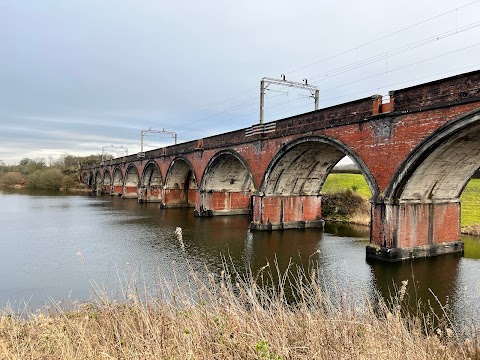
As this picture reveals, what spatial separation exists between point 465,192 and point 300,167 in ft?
50.9

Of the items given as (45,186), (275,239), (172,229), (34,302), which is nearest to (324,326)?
(34,302)

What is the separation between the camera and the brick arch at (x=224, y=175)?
2561 cm

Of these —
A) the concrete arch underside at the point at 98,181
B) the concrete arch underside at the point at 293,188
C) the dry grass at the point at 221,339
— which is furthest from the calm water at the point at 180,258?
the concrete arch underside at the point at 98,181

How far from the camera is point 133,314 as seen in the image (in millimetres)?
4434

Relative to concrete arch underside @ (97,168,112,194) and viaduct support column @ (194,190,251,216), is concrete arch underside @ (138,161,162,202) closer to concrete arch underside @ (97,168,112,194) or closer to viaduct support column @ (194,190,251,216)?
viaduct support column @ (194,190,251,216)

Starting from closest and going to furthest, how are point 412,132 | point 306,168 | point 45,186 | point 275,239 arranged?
1. point 412,132
2. point 275,239
3. point 306,168
4. point 45,186

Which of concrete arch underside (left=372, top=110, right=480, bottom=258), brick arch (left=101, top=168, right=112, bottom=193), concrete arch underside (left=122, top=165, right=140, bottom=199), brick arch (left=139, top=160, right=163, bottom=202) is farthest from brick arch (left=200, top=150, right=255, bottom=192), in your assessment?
brick arch (left=101, top=168, right=112, bottom=193)

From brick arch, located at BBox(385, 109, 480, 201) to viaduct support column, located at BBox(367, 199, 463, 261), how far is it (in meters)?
0.39

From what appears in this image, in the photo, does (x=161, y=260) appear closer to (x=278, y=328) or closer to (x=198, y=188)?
(x=278, y=328)

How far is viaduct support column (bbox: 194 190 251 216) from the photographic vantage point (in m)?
27.1

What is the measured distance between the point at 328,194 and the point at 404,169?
15179mm

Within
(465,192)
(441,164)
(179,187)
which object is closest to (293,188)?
(441,164)

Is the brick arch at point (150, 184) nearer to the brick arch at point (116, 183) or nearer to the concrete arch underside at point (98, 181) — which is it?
the brick arch at point (116, 183)

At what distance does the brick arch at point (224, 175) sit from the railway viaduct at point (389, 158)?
1.62 m
